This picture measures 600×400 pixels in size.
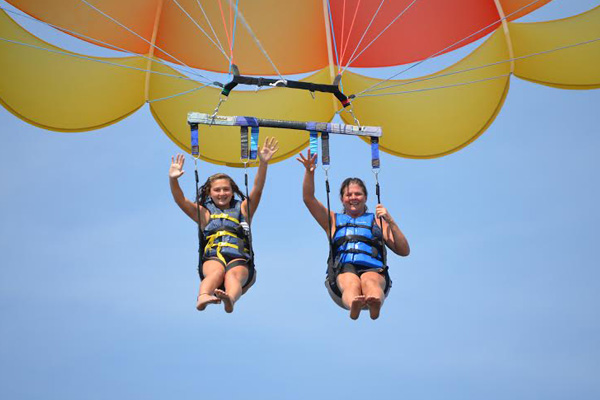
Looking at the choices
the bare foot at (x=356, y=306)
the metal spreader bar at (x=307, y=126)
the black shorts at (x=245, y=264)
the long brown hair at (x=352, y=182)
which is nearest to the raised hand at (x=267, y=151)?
the metal spreader bar at (x=307, y=126)

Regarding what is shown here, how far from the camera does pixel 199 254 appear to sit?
18.8ft

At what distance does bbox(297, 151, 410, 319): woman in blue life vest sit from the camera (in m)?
5.67

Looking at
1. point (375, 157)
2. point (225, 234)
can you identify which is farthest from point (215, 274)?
point (375, 157)

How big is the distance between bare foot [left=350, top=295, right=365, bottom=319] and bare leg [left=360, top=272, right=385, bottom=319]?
35 millimetres

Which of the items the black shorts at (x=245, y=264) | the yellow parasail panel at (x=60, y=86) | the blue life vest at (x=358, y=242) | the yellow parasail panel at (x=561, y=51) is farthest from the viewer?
the yellow parasail panel at (x=561, y=51)

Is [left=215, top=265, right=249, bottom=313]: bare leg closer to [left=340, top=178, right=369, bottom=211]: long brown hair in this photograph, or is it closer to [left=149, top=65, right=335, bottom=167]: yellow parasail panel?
[left=340, top=178, right=369, bottom=211]: long brown hair

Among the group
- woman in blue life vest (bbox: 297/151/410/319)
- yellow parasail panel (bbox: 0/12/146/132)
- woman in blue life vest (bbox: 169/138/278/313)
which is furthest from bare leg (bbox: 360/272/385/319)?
yellow parasail panel (bbox: 0/12/146/132)

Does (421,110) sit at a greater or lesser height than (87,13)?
lesser

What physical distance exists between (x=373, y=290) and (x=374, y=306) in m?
0.17

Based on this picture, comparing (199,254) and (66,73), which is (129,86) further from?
(199,254)

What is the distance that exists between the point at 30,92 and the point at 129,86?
0.74 metres

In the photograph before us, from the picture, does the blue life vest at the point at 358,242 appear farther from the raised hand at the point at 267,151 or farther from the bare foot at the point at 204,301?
the bare foot at the point at 204,301

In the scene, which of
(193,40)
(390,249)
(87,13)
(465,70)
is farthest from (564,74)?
(87,13)

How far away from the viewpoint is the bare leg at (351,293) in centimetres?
532
